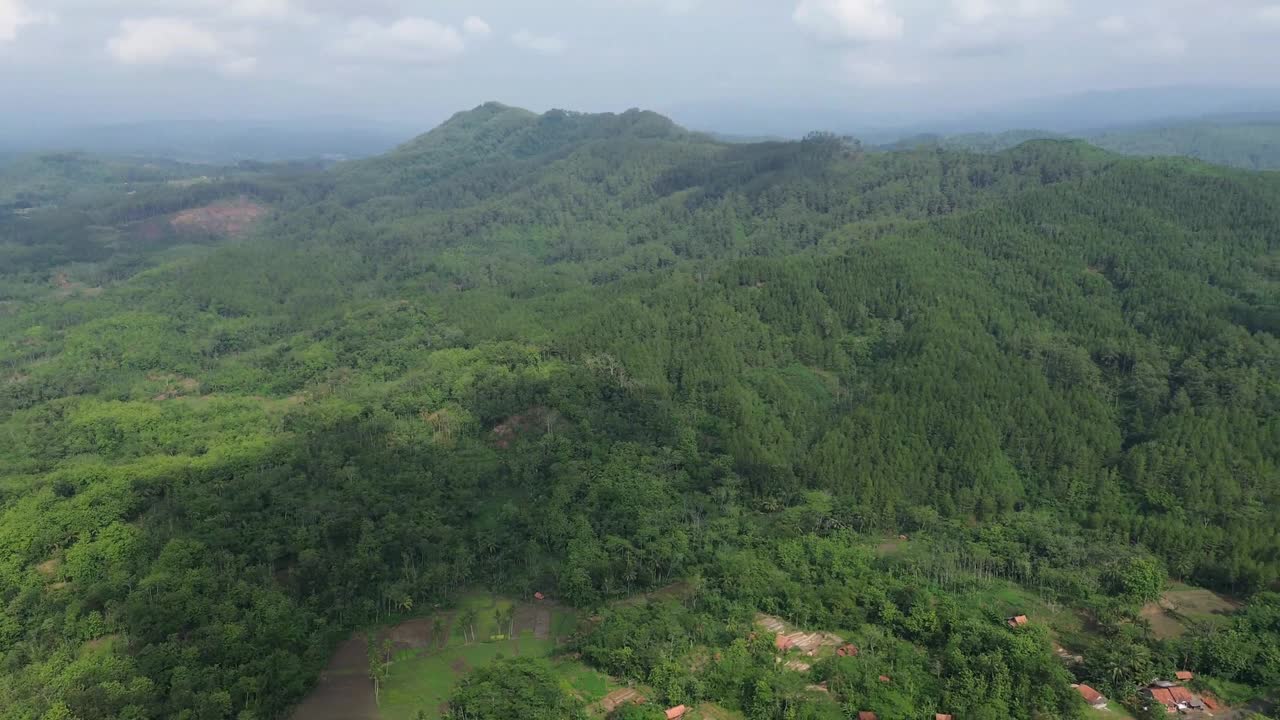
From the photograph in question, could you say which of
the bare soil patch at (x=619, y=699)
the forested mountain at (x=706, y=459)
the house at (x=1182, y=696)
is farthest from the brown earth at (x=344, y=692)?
the house at (x=1182, y=696)

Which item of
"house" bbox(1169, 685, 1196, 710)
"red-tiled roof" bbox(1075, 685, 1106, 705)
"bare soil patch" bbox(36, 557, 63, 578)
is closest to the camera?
"house" bbox(1169, 685, 1196, 710)

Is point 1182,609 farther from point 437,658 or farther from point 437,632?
point 437,632

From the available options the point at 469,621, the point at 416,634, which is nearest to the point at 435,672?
the point at 469,621

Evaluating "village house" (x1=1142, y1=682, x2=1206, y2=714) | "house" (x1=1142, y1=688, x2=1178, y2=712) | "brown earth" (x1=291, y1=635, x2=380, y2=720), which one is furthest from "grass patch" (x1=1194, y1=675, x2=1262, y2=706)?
"brown earth" (x1=291, y1=635, x2=380, y2=720)

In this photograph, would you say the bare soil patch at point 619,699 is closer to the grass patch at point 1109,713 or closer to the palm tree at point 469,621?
the palm tree at point 469,621

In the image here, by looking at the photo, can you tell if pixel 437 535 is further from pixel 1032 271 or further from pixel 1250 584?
pixel 1032 271

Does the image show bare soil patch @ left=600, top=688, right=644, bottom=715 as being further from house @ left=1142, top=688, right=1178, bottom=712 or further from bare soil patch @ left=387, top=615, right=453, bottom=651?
house @ left=1142, top=688, right=1178, bottom=712
